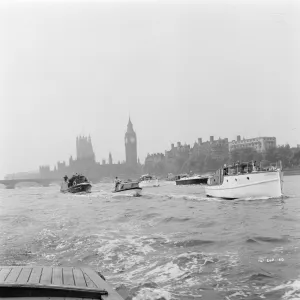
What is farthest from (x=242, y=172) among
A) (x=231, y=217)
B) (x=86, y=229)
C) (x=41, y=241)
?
(x=41, y=241)

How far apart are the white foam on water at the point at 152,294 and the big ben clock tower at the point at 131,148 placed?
96.2 meters

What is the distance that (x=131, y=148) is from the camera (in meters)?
117

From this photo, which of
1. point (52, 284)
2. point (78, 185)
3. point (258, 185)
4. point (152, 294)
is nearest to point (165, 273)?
point (152, 294)

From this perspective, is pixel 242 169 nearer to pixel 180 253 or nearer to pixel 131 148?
pixel 180 253

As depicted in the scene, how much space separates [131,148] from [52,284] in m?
112

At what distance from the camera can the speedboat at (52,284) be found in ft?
15.6

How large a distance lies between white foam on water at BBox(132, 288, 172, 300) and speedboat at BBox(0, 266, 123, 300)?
5.97ft

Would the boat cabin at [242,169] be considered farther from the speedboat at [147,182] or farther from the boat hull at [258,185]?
the speedboat at [147,182]

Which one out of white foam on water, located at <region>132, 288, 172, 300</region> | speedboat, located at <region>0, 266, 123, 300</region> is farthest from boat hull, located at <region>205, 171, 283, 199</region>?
speedboat, located at <region>0, 266, 123, 300</region>

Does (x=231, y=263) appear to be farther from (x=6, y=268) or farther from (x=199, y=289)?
(x=6, y=268)

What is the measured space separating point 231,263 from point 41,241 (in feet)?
27.9

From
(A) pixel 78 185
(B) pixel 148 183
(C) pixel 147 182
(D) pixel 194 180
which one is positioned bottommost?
(D) pixel 194 180

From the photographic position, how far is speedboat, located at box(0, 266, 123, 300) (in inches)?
187

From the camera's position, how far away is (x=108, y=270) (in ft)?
31.9
